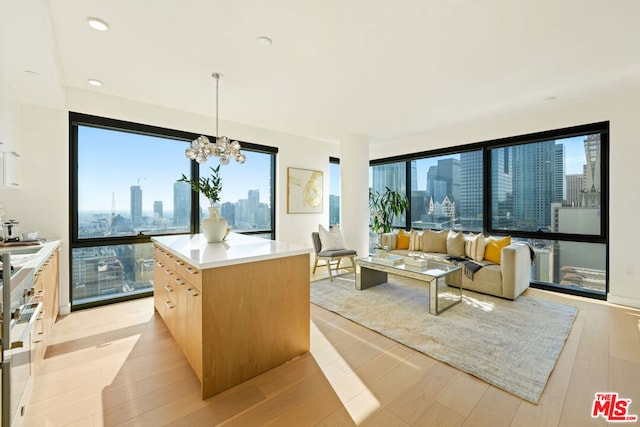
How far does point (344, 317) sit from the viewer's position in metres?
3.13

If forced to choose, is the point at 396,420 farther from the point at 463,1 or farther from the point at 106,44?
the point at 106,44

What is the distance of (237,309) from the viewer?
1.95m

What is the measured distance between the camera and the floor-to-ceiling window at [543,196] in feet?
12.5

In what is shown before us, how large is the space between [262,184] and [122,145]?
221cm

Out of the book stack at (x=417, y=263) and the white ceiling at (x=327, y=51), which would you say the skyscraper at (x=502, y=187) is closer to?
the white ceiling at (x=327, y=51)

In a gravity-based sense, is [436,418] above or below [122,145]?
below

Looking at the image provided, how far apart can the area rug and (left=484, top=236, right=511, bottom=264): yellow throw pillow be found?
0.60m

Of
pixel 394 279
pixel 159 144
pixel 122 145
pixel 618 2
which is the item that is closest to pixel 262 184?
pixel 159 144

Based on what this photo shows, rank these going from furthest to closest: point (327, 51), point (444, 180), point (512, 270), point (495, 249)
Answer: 1. point (444, 180)
2. point (495, 249)
3. point (512, 270)
4. point (327, 51)

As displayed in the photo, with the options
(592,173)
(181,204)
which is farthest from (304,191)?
(592,173)

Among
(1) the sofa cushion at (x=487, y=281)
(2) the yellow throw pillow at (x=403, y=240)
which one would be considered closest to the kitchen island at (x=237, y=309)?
(1) the sofa cushion at (x=487, y=281)

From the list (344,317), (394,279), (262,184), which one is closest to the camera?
(344,317)

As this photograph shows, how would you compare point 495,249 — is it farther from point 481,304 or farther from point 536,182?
point 536,182

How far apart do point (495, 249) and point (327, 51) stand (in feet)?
11.8
